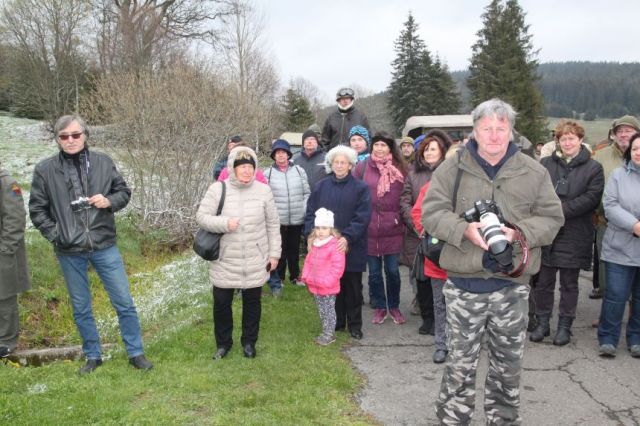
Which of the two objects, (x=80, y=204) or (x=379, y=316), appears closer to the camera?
(x=80, y=204)

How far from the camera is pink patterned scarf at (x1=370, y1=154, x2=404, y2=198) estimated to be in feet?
19.4

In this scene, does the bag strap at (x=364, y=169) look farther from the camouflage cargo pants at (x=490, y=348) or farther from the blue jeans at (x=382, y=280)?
the camouflage cargo pants at (x=490, y=348)

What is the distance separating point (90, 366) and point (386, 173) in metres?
3.59

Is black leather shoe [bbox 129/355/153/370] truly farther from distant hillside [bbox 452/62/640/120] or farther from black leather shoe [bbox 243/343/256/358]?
distant hillside [bbox 452/62/640/120]

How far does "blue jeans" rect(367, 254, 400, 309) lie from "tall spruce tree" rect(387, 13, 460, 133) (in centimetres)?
3645

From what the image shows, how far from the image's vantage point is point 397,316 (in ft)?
20.6

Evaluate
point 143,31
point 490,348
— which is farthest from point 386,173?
point 143,31

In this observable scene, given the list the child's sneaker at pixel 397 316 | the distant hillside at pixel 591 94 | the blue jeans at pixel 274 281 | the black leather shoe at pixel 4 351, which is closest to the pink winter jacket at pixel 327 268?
the child's sneaker at pixel 397 316

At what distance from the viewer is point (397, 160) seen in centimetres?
606

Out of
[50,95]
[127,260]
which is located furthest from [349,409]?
[50,95]

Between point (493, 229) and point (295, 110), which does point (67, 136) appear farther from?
point (295, 110)

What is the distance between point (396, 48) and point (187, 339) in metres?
40.8

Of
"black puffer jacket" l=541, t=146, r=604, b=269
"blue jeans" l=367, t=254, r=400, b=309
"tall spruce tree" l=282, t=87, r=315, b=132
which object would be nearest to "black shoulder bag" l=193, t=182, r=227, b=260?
"blue jeans" l=367, t=254, r=400, b=309

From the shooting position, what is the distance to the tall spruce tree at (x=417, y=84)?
41.3m
